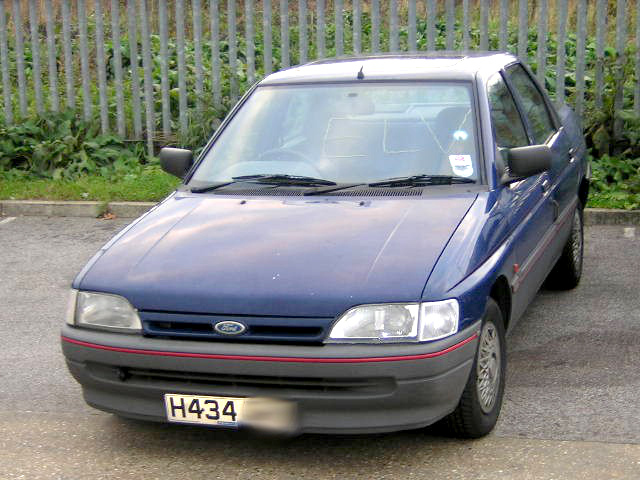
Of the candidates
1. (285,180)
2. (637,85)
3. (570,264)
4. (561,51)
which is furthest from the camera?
(561,51)

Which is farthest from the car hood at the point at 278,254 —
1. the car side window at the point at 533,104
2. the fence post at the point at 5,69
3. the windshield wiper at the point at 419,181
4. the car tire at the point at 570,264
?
the fence post at the point at 5,69

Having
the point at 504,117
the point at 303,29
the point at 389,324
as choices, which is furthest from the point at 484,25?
the point at 389,324

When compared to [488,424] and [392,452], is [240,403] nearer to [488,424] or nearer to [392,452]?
[392,452]

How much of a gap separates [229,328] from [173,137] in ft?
23.1

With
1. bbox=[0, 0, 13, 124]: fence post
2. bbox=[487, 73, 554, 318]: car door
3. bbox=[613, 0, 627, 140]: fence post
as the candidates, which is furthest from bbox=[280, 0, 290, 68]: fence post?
bbox=[487, 73, 554, 318]: car door

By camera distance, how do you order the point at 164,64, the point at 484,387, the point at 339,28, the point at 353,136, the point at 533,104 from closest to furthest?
the point at 484,387
the point at 353,136
the point at 533,104
the point at 339,28
the point at 164,64

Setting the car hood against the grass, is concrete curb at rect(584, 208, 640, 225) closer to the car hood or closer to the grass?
the grass

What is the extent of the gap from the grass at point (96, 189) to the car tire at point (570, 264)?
423cm

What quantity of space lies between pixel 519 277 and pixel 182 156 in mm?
1971

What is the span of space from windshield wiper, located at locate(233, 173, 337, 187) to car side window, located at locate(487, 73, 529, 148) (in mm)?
955

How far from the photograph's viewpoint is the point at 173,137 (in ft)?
36.1

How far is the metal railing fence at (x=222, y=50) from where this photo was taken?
10164 millimetres

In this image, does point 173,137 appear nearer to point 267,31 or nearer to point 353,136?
point 267,31

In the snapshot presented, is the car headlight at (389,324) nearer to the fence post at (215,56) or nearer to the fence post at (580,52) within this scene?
the fence post at (580,52)
